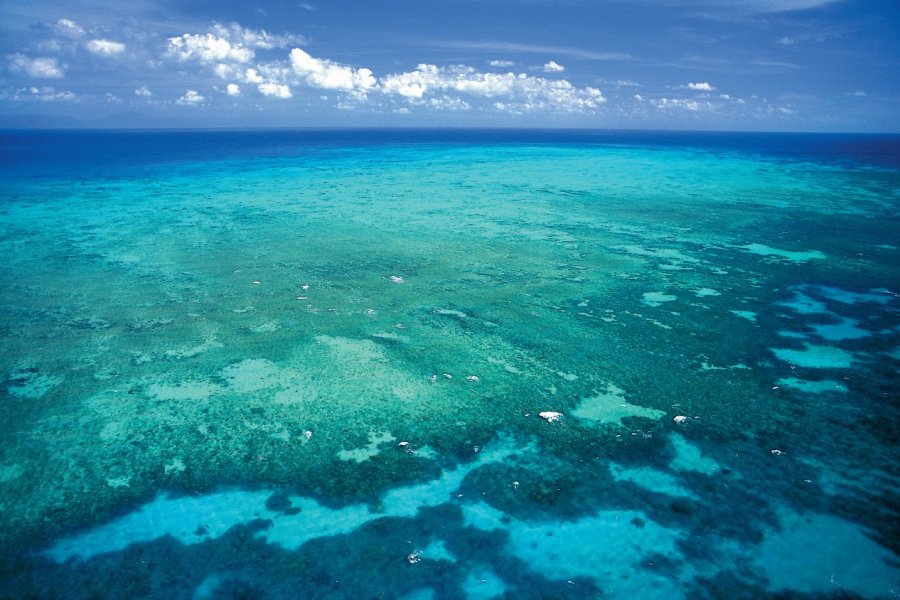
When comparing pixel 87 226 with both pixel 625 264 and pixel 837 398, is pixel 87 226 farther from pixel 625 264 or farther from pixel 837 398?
pixel 837 398

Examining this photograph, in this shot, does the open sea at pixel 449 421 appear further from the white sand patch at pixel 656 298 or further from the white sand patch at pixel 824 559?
the white sand patch at pixel 656 298

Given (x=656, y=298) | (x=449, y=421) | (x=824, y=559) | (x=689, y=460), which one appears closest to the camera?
(x=824, y=559)

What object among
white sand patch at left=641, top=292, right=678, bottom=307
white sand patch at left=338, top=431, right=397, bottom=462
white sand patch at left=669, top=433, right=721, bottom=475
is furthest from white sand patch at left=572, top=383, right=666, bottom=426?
white sand patch at left=641, top=292, right=678, bottom=307

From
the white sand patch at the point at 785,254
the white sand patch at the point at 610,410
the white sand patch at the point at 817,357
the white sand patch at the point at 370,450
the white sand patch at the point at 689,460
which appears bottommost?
the white sand patch at the point at 370,450

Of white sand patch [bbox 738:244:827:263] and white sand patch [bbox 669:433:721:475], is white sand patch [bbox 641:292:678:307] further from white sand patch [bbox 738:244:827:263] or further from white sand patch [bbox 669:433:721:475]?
white sand patch [bbox 738:244:827:263]

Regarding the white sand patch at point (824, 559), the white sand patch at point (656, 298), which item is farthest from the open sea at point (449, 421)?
the white sand patch at point (656, 298)

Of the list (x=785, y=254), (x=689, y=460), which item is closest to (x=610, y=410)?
(x=689, y=460)

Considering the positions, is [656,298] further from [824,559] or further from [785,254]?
[824,559]
